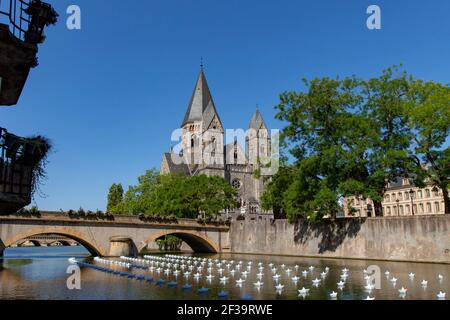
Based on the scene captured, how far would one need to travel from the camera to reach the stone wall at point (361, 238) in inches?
1422

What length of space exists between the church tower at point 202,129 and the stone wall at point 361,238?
54991 millimetres

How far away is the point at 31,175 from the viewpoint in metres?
10.3

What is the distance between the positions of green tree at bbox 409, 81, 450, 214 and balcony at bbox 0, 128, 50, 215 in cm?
3310

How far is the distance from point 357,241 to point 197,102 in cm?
7634

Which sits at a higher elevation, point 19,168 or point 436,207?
point 436,207

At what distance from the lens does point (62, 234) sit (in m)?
47.5

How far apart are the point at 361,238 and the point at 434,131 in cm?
1116

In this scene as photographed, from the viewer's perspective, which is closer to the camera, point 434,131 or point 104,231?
point 434,131

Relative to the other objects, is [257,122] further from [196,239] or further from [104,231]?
[104,231]

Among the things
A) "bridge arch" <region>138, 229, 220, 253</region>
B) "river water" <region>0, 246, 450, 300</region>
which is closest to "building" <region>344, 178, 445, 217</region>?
"bridge arch" <region>138, 229, 220, 253</region>

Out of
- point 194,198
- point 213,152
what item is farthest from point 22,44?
point 213,152

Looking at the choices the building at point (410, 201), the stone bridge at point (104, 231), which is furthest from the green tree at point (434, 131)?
the building at point (410, 201)

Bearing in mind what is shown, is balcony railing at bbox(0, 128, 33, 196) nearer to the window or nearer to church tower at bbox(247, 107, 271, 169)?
the window
